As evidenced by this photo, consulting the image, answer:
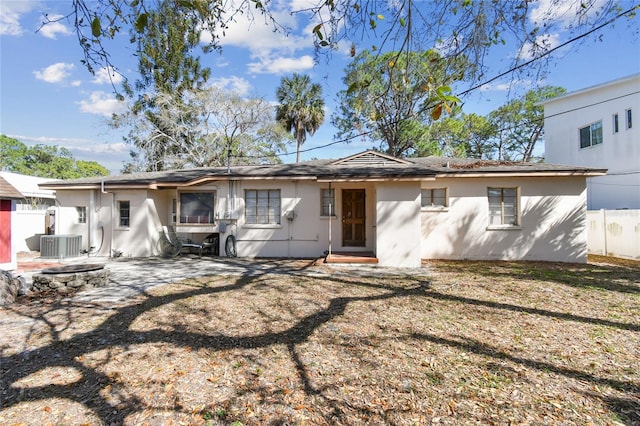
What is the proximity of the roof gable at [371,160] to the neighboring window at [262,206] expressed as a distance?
300 centimetres

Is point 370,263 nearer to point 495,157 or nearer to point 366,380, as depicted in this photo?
point 366,380

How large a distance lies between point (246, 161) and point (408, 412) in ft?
83.0

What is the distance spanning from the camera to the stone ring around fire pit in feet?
22.9

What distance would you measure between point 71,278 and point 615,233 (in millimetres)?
18317

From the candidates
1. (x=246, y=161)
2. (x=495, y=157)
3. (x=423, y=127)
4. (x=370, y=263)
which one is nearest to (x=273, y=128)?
(x=246, y=161)

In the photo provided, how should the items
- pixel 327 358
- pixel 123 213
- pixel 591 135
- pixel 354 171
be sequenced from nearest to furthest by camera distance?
1. pixel 327 358
2. pixel 354 171
3. pixel 123 213
4. pixel 591 135

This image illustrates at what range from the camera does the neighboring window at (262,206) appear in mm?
12117

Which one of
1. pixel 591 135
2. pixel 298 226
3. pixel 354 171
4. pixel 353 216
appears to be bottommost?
pixel 298 226

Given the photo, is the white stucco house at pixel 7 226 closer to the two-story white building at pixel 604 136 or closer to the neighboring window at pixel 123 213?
the neighboring window at pixel 123 213

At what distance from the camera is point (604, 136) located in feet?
55.9

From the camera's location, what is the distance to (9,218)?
9070 millimetres

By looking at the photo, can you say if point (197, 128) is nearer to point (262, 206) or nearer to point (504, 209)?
point (262, 206)

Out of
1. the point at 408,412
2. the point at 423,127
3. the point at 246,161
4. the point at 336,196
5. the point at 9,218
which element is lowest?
the point at 408,412

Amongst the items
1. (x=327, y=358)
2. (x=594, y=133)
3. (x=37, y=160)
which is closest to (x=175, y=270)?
(x=327, y=358)
